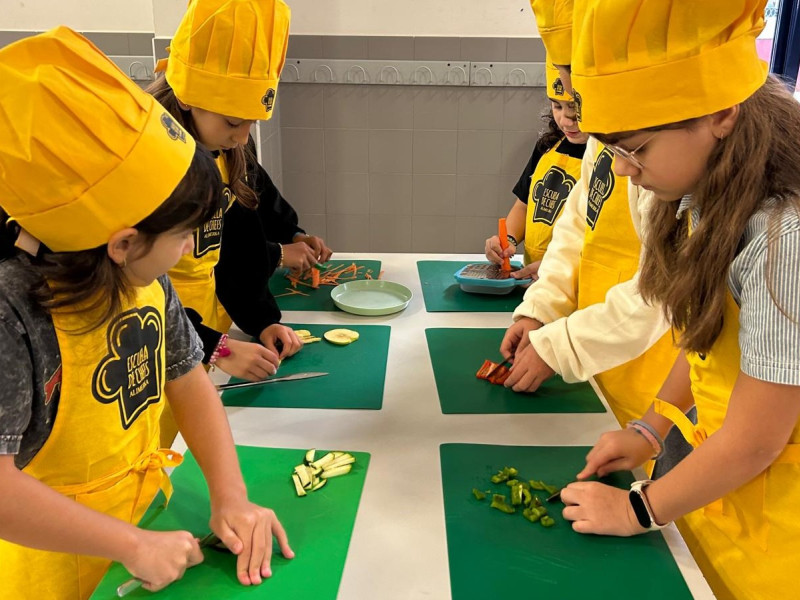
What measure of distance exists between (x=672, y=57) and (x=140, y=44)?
8.34 feet

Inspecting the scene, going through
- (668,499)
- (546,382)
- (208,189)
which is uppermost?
(208,189)

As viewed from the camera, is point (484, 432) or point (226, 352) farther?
point (226, 352)

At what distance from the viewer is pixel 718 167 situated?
30.2 inches

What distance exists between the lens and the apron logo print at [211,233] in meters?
1.42

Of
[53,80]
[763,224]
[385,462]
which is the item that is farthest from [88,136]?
[763,224]

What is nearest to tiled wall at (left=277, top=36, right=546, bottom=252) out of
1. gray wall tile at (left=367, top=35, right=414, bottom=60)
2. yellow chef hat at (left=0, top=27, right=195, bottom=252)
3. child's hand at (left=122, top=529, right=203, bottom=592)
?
gray wall tile at (left=367, top=35, right=414, bottom=60)

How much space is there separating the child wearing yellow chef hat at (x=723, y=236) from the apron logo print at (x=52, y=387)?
0.67 metres

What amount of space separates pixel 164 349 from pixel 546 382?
69cm

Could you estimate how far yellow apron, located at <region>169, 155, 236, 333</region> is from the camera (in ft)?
4.72

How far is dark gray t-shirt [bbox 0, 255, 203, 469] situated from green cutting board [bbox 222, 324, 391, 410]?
1.38ft

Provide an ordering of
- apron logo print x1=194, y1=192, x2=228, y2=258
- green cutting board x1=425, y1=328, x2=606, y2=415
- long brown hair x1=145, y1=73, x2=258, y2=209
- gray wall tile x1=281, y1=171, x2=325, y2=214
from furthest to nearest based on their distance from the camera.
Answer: gray wall tile x1=281, y1=171, x2=325, y2=214
apron logo print x1=194, y1=192, x2=228, y2=258
long brown hair x1=145, y1=73, x2=258, y2=209
green cutting board x1=425, y1=328, x2=606, y2=415

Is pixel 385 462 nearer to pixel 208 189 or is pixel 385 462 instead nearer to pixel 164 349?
pixel 164 349

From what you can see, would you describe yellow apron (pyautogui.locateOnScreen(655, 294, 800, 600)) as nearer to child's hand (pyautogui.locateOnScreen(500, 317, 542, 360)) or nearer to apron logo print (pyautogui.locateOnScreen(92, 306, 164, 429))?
child's hand (pyautogui.locateOnScreen(500, 317, 542, 360))

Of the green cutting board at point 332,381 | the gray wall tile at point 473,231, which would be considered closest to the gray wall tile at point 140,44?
Answer: the gray wall tile at point 473,231
